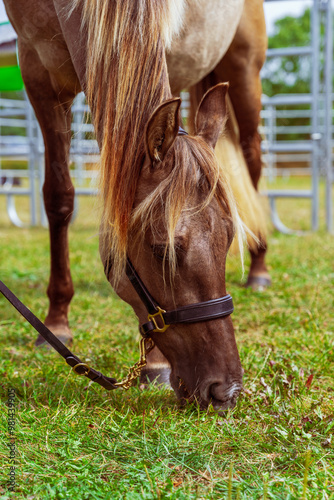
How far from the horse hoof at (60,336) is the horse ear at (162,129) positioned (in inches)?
52.4

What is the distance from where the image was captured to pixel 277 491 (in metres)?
1.24

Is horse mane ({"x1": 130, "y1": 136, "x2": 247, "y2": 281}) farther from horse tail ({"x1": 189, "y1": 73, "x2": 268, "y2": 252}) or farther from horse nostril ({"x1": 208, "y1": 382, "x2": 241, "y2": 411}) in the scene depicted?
horse tail ({"x1": 189, "y1": 73, "x2": 268, "y2": 252})

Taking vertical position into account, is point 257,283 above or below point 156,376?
above

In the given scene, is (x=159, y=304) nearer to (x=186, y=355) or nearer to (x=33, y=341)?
(x=186, y=355)

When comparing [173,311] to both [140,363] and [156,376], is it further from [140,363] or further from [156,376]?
[156,376]

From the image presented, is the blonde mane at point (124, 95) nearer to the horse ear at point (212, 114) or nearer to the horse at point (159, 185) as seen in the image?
the horse at point (159, 185)

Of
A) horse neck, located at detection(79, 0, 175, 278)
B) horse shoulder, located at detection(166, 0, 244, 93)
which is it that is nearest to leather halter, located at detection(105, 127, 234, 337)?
horse neck, located at detection(79, 0, 175, 278)

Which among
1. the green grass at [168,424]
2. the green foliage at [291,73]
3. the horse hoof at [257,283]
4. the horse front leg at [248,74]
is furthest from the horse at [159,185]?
the green foliage at [291,73]

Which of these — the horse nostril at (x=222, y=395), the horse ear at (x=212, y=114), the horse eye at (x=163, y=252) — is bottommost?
the horse nostril at (x=222, y=395)

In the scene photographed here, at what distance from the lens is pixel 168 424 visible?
5.14 ft

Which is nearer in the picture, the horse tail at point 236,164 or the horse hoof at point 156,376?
the horse hoof at point 156,376

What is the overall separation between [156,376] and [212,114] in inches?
38.6

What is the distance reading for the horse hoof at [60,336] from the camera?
2.52 m

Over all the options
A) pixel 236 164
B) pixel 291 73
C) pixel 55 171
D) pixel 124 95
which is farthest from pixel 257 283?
pixel 291 73
